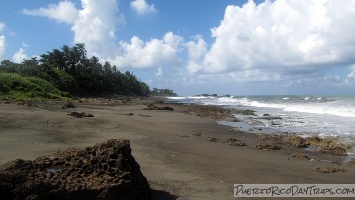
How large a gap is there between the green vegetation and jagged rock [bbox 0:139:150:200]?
27.1 meters

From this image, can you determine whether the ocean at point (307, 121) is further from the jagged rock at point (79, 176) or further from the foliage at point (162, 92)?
the foliage at point (162, 92)

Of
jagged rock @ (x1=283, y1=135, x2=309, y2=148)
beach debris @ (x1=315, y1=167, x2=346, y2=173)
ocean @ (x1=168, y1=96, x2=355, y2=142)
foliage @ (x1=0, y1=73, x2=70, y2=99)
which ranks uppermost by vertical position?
foliage @ (x1=0, y1=73, x2=70, y2=99)

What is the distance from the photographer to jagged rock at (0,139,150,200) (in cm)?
403

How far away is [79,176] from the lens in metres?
4.38

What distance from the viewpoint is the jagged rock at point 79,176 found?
4027 mm

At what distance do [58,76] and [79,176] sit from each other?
56.2 metres

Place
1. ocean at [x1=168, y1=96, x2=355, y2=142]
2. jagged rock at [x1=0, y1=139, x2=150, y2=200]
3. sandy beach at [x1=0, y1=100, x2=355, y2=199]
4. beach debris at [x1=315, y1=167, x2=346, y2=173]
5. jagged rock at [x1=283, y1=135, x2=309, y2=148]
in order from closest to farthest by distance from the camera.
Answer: jagged rock at [x1=0, y1=139, x2=150, y2=200], sandy beach at [x1=0, y1=100, x2=355, y2=199], beach debris at [x1=315, y1=167, x2=346, y2=173], jagged rock at [x1=283, y1=135, x2=309, y2=148], ocean at [x1=168, y1=96, x2=355, y2=142]

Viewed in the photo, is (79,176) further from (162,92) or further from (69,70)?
(162,92)

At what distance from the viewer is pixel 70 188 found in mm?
4066

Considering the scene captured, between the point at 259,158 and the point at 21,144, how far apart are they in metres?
6.95

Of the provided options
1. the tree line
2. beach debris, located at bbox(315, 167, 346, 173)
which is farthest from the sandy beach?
the tree line

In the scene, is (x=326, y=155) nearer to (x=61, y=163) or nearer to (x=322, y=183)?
(x=322, y=183)

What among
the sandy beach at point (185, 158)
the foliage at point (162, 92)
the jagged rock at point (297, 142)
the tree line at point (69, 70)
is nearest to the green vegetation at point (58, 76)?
the tree line at point (69, 70)

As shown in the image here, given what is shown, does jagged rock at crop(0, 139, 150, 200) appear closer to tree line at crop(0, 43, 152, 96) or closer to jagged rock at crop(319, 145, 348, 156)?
jagged rock at crop(319, 145, 348, 156)
